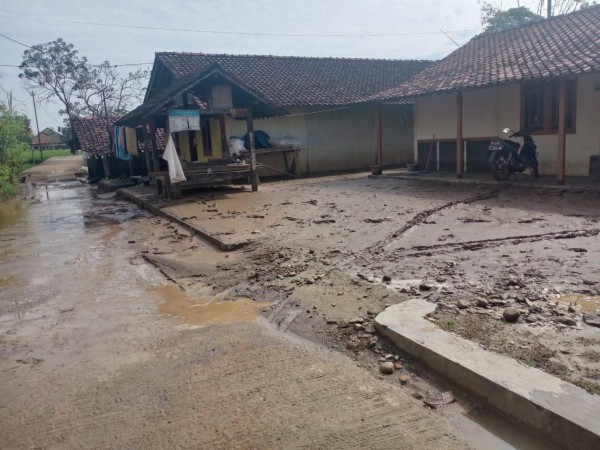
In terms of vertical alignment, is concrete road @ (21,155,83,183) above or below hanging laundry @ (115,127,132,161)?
below

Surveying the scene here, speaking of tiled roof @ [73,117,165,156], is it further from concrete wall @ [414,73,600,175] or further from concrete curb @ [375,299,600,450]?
concrete curb @ [375,299,600,450]

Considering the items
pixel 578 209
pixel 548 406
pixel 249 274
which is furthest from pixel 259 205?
pixel 548 406

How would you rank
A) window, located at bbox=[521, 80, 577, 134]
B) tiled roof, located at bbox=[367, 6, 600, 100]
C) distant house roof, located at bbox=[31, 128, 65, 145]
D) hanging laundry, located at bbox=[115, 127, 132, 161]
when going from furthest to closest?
distant house roof, located at bbox=[31, 128, 65, 145] < hanging laundry, located at bbox=[115, 127, 132, 161] < window, located at bbox=[521, 80, 577, 134] < tiled roof, located at bbox=[367, 6, 600, 100]

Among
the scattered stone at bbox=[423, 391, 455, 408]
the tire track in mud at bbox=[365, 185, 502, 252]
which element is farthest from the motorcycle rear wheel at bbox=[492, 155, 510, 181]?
the scattered stone at bbox=[423, 391, 455, 408]

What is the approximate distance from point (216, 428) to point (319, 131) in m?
18.7

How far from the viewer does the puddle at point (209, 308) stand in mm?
5125

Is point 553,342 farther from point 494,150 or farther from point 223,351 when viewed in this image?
point 494,150

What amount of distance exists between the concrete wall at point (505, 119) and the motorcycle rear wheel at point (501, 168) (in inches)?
63.5

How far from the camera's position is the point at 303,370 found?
12.4 ft

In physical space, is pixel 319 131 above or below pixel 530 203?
above

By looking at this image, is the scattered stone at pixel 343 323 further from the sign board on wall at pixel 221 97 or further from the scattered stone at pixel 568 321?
the sign board on wall at pixel 221 97

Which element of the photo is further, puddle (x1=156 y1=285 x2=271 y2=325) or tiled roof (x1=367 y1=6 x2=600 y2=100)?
tiled roof (x1=367 y1=6 x2=600 y2=100)

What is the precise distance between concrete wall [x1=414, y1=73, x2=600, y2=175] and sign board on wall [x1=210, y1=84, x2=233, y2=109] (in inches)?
261

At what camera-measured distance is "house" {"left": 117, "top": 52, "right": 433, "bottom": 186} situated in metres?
19.4
